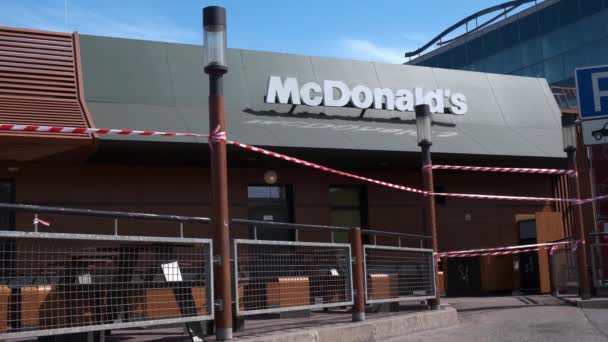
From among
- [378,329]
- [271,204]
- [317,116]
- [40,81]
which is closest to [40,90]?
[40,81]

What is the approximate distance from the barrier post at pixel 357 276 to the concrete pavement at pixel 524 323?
0.48m

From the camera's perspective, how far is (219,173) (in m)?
6.84

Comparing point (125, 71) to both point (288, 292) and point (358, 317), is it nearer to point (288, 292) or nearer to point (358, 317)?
point (358, 317)

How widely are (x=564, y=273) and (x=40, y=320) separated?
11110 mm

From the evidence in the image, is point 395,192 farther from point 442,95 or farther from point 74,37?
point 74,37

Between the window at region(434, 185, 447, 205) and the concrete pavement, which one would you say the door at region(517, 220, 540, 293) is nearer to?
the concrete pavement

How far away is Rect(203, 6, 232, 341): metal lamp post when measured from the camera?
6641 millimetres

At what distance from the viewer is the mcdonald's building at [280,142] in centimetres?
1387

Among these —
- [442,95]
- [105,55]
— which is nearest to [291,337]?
[105,55]

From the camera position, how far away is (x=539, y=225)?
51.6 feet

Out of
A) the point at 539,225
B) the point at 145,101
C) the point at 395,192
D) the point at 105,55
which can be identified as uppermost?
the point at 105,55

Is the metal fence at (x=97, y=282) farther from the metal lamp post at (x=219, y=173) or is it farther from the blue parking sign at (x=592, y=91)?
the blue parking sign at (x=592, y=91)

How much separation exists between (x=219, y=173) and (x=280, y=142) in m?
8.07

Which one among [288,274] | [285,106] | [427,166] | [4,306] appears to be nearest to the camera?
[4,306]
